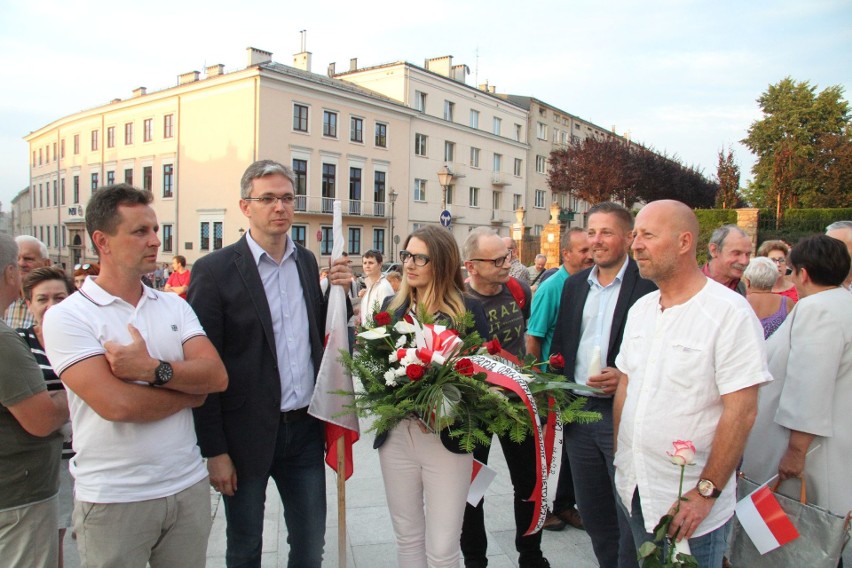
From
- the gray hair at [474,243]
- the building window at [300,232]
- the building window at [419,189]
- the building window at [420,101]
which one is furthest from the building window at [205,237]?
the gray hair at [474,243]

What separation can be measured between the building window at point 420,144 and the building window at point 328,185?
656 cm

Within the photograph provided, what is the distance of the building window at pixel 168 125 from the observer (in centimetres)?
3259

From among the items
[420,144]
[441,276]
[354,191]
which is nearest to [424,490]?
[441,276]

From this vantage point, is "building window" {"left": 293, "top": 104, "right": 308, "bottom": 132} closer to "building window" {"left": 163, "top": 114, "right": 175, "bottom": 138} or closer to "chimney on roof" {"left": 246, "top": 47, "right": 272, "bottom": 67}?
"chimney on roof" {"left": 246, "top": 47, "right": 272, "bottom": 67}

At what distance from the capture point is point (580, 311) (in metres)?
3.11

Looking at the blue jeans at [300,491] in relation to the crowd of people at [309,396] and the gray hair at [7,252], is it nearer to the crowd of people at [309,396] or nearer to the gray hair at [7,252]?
the crowd of people at [309,396]

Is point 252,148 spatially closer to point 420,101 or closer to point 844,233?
point 420,101

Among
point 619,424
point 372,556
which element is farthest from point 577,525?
point 619,424

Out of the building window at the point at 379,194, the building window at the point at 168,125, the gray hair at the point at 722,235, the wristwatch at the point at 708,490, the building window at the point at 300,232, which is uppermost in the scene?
the building window at the point at 168,125

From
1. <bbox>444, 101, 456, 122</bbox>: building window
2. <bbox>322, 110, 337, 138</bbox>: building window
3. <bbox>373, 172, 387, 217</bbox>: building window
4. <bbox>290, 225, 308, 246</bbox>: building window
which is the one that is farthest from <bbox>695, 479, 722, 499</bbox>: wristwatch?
<bbox>444, 101, 456, 122</bbox>: building window

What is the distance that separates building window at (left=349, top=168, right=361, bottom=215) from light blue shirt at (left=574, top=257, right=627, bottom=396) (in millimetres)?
30514

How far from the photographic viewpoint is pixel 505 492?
4.42 metres

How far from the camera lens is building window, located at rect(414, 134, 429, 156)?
36031 millimetres

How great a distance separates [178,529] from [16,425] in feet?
2.51
